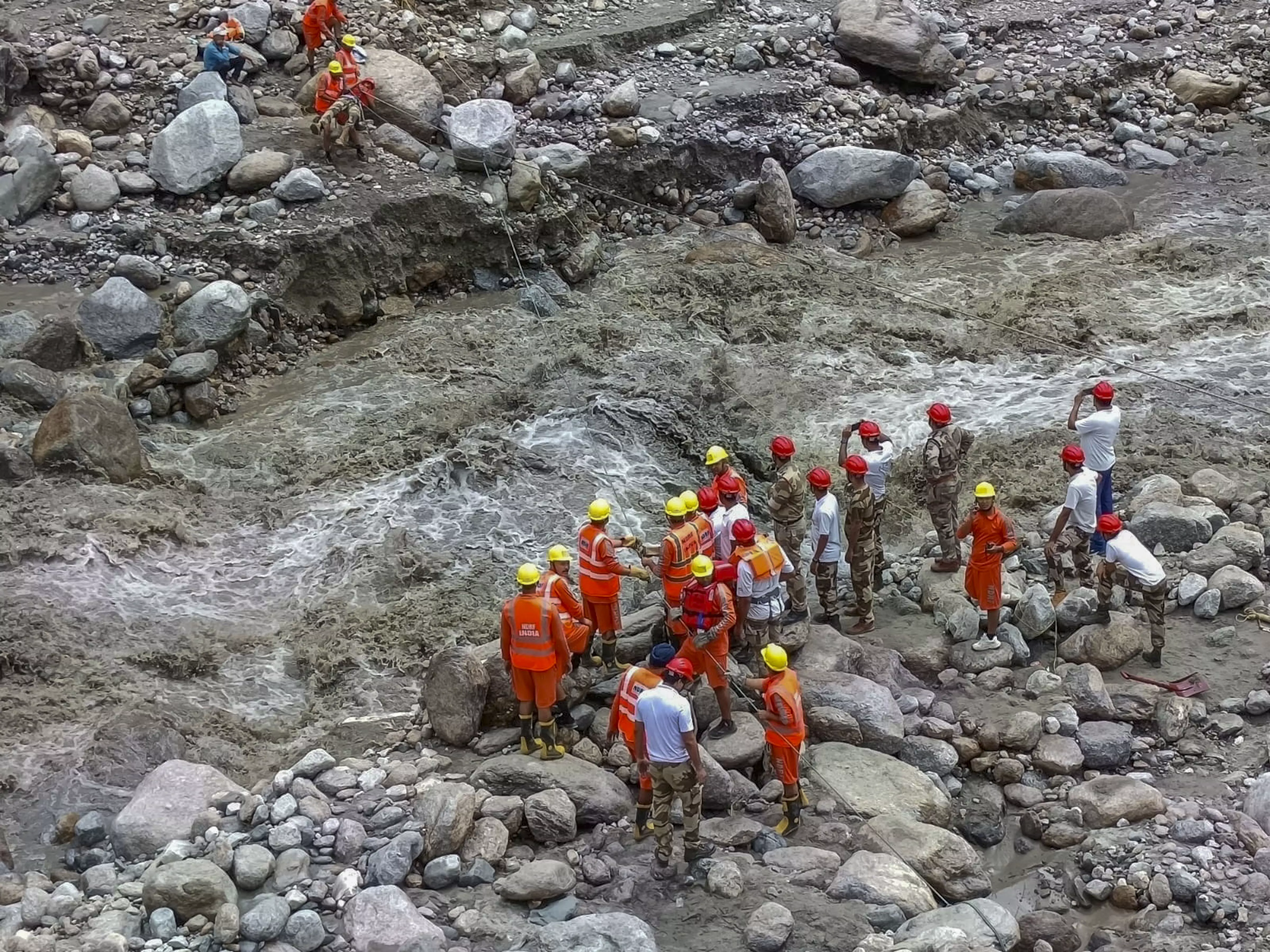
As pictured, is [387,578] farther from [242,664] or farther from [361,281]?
[361,281]

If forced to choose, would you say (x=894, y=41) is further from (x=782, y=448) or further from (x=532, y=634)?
(x=532, y=634)

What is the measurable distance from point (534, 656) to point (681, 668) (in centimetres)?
106

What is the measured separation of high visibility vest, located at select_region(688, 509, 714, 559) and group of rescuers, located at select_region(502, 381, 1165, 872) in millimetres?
15

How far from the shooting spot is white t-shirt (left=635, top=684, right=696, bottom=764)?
7.21m

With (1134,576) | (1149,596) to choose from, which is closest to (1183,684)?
(1149,596)

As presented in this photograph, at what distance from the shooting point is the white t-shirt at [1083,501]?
9.68m

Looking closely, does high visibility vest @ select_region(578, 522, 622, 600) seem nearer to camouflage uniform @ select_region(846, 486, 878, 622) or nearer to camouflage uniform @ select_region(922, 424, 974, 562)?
camouflage uniform @ select_region(846, 486, 878, 622)

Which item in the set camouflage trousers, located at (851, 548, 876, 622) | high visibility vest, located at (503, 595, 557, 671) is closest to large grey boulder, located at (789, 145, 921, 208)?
camouflage trousers, located at (851, 548, 876, 622)

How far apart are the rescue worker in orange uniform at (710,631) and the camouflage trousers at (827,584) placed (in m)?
1.55

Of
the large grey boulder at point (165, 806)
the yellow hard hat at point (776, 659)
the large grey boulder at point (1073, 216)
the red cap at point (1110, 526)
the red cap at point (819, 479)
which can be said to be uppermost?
the yellow hard hat at point (776, 659)

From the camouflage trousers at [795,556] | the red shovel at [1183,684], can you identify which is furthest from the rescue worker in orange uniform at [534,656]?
the red shovel at [1183,684]

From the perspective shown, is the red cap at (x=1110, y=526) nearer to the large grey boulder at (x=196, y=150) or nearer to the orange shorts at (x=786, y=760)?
the orange shorts at (x=786, y=760)

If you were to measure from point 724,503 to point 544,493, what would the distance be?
3293 mm

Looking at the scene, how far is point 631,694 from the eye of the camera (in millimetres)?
7461
